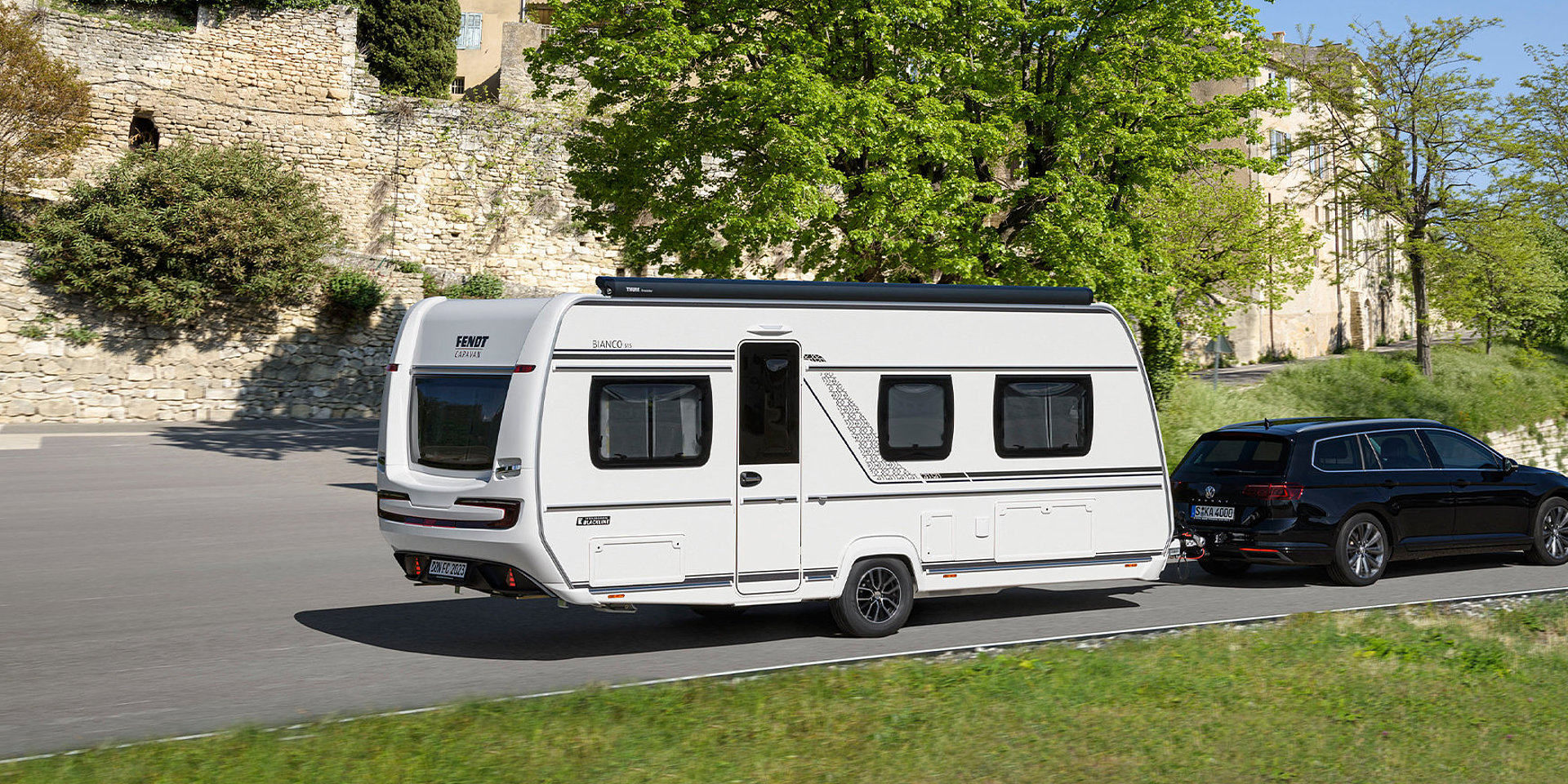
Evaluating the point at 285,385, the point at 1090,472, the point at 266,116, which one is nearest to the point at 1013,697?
the point at 1090,472

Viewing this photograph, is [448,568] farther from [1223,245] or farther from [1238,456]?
[1223,245]

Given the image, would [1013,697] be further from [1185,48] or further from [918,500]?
[1185,48]

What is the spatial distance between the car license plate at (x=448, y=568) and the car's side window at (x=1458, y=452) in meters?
9.43

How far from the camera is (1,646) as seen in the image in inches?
341

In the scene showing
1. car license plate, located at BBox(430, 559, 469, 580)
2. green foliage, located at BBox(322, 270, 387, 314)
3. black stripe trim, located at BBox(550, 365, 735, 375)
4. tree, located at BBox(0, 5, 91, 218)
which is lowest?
car license plate, located at BBox(430, 559, 469, 580)

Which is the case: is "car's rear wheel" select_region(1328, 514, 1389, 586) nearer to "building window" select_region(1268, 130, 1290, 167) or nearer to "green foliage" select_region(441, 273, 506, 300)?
"building window" select_region(1268, 130, 1290, 167)

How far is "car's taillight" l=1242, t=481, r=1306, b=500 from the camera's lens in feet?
37.6

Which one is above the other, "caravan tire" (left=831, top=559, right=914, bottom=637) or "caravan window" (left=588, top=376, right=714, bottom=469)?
"caravan window" (left=588, top=376, right=714, bottom=469)

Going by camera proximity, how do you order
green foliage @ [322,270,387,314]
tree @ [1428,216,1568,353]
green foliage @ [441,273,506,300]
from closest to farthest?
green foliage @ [322,270,387,314]
green foliage @ [441,273,506,300]
tree @ [1428,216,1568,353]

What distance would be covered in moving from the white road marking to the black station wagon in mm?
1019

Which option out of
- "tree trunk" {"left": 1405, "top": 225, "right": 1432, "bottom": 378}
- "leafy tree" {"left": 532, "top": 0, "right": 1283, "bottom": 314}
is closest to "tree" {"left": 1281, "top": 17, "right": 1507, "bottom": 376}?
"tree trunk" {"left": 1405, "top": 225, "right": 1432, "bottom": 378}

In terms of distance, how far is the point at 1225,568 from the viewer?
41.6ft

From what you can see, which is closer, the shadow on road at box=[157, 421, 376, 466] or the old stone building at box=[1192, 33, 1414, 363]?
the shadow on road at box=[157, 421, 376, 466]

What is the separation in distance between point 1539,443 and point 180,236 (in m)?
35.6
